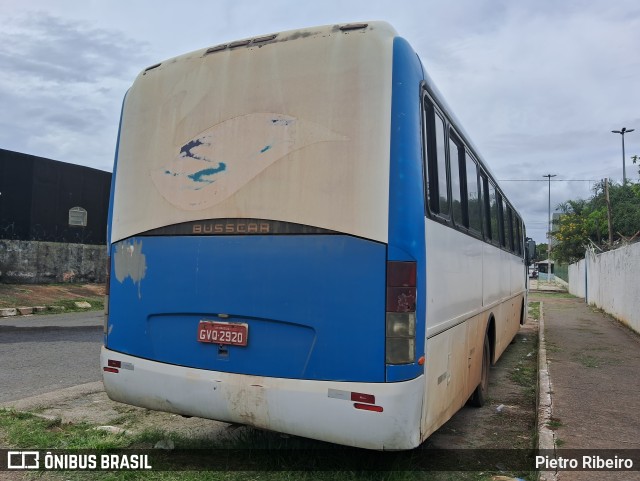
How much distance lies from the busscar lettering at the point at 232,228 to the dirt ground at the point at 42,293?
46.1 ft

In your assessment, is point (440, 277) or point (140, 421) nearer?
point (440, 277)

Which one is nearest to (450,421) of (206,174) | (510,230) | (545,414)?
(545,414)

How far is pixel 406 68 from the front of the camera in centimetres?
378

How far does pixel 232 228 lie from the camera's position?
3.97 meters

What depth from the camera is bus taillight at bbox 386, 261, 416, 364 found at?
11.5ft

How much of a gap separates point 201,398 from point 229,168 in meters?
1.64

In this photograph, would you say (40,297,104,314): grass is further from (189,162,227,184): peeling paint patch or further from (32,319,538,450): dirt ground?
(189,162,227,184): peeling paint patch

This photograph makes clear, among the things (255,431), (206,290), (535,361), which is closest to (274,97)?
(206,290)

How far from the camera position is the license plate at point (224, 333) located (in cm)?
385

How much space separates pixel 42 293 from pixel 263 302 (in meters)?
16.6

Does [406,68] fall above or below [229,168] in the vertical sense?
above

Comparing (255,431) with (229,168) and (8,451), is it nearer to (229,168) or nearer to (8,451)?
(8,451)

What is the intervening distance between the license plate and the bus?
1 cm

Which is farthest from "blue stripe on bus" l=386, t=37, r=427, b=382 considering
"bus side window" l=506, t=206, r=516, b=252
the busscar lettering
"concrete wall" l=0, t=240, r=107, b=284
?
"concrete wall" l=0, t=240, r=107, b=284
